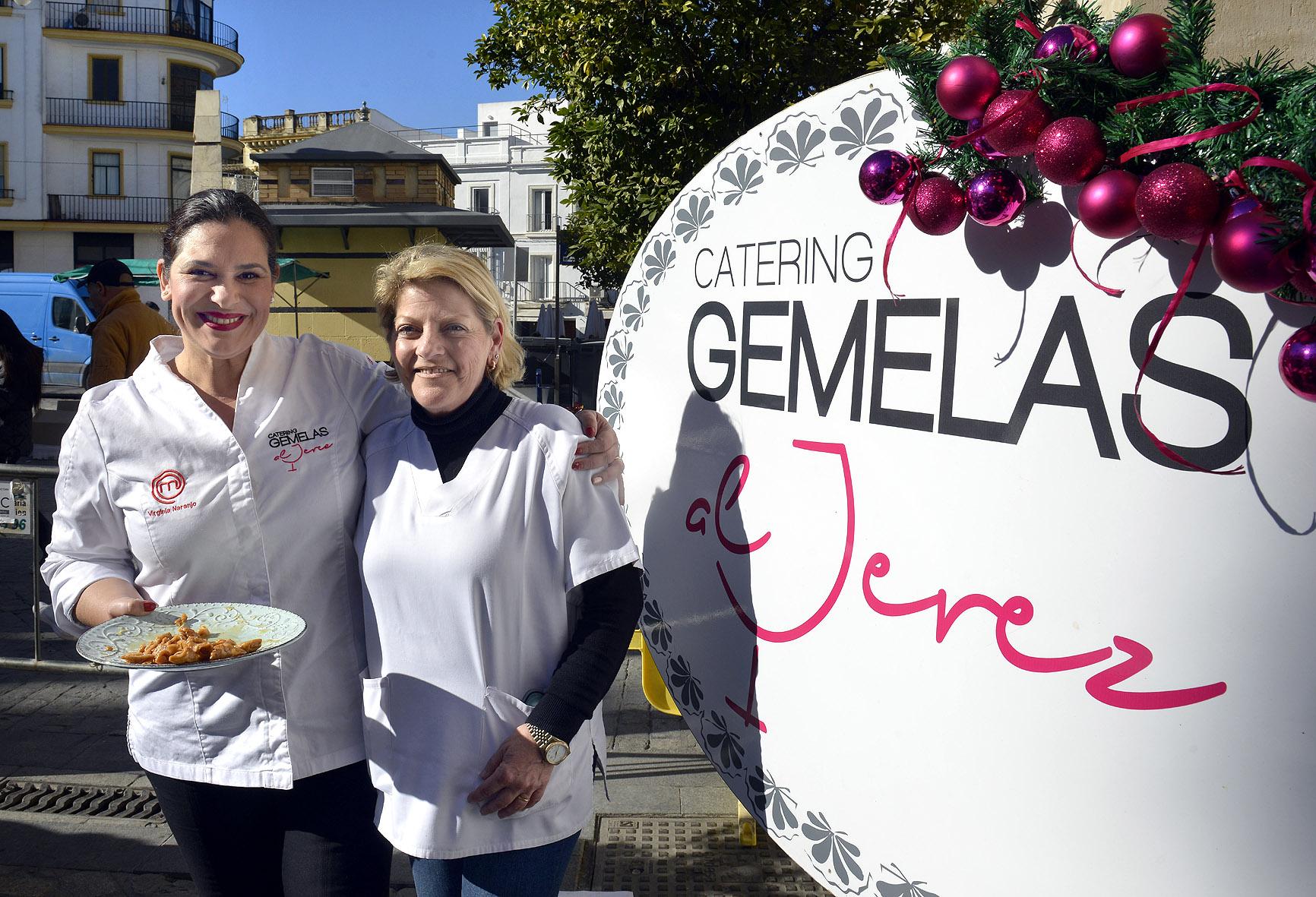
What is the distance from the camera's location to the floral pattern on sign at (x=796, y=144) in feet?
6.20

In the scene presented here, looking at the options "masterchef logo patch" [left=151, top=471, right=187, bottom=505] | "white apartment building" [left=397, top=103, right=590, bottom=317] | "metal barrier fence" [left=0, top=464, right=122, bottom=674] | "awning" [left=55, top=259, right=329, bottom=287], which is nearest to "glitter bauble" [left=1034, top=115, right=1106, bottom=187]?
"masterchef logo patch" [left=151, top=471, right=187, bottom=505]

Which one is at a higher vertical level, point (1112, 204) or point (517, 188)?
point (517, 188)

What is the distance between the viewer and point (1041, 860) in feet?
4.92

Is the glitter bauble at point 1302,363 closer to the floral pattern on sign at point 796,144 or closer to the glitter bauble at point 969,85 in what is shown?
the glitter bauble at point 969,85

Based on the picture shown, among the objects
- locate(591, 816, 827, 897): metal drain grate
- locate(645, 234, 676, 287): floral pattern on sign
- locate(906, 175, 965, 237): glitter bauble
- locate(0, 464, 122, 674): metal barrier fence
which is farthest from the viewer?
locate(0, 464, 122, 674): metal barrier fence

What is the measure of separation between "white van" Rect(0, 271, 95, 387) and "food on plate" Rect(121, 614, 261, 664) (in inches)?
695

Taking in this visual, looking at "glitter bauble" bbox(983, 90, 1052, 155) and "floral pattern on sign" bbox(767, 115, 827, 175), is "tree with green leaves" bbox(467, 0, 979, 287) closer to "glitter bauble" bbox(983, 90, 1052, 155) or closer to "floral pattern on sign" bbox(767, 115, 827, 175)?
"floral pattern on sign" bbox(767, 115, 827, 175)

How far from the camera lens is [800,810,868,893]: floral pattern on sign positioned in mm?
1782

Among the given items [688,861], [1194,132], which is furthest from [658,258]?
[688,861]

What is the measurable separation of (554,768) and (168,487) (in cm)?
89

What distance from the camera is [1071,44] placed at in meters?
1.33

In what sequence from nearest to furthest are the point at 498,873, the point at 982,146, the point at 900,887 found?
the point at 982,146 → the point at 900,887 → the point at 498,873

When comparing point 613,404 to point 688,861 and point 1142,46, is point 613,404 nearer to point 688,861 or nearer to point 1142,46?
point 1142,46

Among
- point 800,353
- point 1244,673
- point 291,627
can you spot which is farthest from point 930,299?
point 291,627
